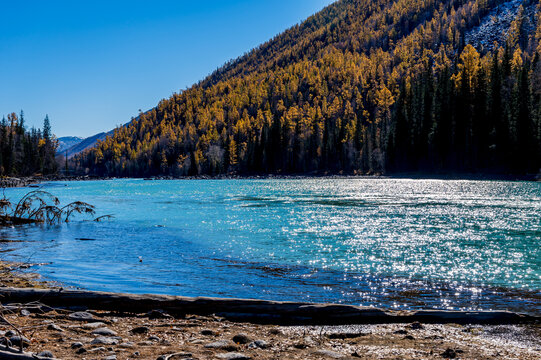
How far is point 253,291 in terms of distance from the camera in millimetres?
12086

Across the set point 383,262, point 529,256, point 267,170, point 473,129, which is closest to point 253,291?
point 383,262

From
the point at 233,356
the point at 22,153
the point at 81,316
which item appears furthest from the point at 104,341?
the point at 22,153

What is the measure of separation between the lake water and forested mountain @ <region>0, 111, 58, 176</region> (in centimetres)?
10425

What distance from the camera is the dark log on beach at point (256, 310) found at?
27.3 ft

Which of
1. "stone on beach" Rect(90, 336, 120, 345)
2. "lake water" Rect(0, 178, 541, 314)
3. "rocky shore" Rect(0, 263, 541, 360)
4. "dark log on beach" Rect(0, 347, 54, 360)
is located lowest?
"lake water" Rect(0, 178, 541, 314)

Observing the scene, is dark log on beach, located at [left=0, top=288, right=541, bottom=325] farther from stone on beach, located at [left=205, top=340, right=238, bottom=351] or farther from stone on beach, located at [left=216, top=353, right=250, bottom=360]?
stone on beach, located at [left=216, top=353, right=250, bottom=360]

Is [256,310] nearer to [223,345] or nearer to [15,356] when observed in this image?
[223,345]

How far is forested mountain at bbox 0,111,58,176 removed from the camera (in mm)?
119438

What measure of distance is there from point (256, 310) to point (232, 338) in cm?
155

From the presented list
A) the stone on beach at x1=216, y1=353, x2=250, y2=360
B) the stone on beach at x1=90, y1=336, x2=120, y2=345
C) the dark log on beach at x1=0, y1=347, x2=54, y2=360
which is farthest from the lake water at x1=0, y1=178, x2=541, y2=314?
the dark log on beach at x1=0, y1=347, x2=54, y2=360

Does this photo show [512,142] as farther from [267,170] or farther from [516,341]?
[516,341]

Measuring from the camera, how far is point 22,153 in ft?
413

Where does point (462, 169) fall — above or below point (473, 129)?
below

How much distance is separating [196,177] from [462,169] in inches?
4113
